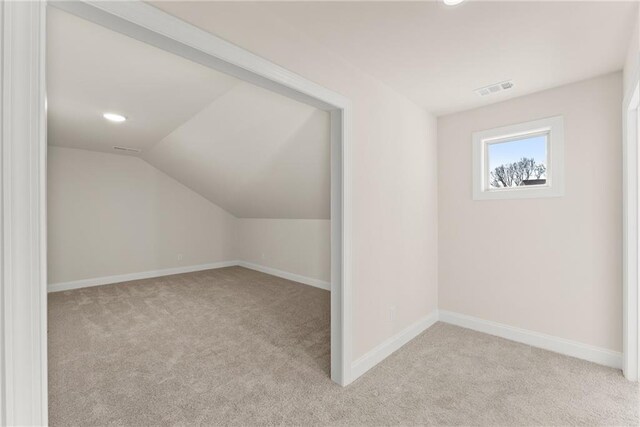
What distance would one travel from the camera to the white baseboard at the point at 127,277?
4.69m

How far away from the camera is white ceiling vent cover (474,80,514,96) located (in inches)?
99.0

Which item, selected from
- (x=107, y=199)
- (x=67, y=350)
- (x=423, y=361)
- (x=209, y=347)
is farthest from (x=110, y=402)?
(x=107, y=199)

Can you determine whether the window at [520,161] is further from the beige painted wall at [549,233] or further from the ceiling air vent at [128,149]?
the ceiling air vent at [128,149]

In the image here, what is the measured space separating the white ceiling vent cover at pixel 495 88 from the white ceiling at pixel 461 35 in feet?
0.26

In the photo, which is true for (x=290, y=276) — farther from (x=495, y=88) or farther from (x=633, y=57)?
(x=633, y=57)

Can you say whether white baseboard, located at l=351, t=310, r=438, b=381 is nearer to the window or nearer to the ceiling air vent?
the window

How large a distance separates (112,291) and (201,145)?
2.81m

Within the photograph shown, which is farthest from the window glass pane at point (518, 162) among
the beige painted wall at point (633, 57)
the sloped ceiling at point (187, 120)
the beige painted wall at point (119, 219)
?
the beige painted wall at point (119, 219)

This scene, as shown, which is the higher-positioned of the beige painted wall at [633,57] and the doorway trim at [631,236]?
the beige painted wall at [633,57]

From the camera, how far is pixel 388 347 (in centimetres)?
255

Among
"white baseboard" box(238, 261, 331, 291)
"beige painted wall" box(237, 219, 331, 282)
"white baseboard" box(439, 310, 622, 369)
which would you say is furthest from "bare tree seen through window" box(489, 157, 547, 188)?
"white baseboard" box(238, 261, 331, 291)

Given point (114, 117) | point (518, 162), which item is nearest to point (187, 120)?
point (114, 117)

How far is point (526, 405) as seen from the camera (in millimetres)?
1892

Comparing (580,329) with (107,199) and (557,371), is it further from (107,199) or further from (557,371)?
(107,199)
